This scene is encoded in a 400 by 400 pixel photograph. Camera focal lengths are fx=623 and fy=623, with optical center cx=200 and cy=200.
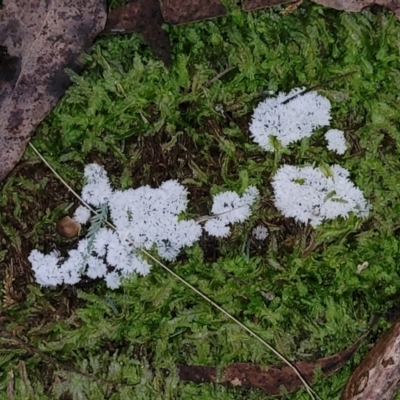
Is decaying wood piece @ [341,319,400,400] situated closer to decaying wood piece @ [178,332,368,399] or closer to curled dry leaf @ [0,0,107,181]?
decaying wood piece @ [178,332,368,399]

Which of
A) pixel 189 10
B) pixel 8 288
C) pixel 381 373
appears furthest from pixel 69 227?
pixel 381 373

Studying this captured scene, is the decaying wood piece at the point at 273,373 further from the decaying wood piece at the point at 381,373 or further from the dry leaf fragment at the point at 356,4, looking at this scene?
the dry leaf fragment at the point at 356,4

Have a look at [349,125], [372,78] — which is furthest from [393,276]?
[372,78]

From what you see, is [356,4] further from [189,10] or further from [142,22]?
[142,22]

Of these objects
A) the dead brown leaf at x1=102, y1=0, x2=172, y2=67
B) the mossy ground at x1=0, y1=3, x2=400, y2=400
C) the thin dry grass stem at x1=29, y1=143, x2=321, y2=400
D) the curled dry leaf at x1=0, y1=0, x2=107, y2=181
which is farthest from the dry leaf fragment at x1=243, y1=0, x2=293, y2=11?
the thin dry grass stem at x1=29, y1=143, x2=321, y2=400

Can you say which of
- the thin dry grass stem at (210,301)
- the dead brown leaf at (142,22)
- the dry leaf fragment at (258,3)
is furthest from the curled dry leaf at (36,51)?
the dry leaf fragment at (258,3)
